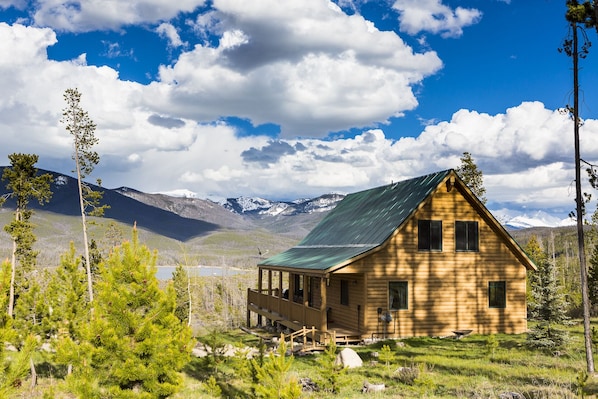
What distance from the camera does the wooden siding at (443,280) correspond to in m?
26.7

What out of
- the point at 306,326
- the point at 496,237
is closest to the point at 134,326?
the point at 306,326

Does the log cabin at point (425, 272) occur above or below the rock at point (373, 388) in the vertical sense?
above

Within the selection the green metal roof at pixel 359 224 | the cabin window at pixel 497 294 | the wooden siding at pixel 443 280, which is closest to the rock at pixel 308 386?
the green metal roof at pixel 359 224

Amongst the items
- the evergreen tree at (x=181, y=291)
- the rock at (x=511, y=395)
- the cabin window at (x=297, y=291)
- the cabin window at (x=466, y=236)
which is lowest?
the evergreen tree at (x=181, y=291)

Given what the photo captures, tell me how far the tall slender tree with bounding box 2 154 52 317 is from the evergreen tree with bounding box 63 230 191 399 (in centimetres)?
1245

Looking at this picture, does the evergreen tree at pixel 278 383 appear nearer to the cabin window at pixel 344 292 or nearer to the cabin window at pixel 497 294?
the cabin window at pixel 344 292

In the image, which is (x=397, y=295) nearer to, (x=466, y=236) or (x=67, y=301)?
(x=466, y=236)

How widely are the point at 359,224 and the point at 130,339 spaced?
20950 mm

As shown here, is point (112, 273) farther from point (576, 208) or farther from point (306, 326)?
point (306, 326)

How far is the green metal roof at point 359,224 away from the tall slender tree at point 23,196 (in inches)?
493

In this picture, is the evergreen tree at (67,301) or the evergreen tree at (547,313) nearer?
the evergreen tree at (547,313)

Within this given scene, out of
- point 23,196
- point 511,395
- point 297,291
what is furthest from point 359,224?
point 511,395

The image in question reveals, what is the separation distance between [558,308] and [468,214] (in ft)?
25.0


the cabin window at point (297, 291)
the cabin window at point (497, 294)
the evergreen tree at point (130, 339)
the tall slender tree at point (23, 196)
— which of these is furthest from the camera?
the cabin window at point (297, 291)
